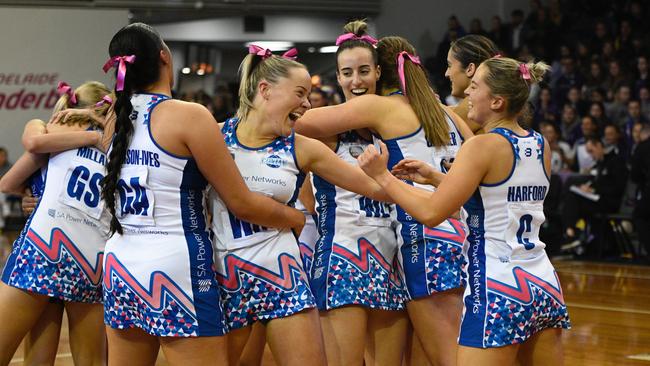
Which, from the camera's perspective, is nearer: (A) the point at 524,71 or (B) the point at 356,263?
(A) the point at 524,71

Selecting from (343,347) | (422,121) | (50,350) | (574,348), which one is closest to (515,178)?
(422,121)

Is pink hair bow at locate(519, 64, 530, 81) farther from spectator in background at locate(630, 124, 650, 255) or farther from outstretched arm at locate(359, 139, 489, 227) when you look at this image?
spectator in background at locate(630, 124, 650, 255)

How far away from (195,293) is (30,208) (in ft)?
4.51

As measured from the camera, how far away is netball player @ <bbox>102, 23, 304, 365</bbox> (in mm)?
2822

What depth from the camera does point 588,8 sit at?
614 inches

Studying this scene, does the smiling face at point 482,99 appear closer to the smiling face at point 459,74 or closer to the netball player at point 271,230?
the netball player at point 271,230

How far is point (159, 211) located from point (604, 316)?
4975mm

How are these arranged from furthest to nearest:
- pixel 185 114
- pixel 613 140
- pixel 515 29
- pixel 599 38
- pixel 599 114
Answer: pixel 515 29
pixel 599 38
pixel 599 114
pixel 613 140
pixel 185 114

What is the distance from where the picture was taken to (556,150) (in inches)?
455

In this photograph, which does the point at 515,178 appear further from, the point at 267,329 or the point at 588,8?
the point at 588,8

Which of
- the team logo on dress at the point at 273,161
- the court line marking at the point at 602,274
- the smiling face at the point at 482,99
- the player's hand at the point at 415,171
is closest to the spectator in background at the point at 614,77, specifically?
the court line marking at the point at 602,274

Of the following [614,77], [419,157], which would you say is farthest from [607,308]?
[614,77]

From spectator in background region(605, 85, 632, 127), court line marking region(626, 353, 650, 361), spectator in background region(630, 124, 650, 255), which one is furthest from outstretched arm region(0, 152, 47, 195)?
spectator in background region(605, 85, 632, 127)

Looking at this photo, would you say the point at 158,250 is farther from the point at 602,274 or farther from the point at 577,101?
the point at 577,101
